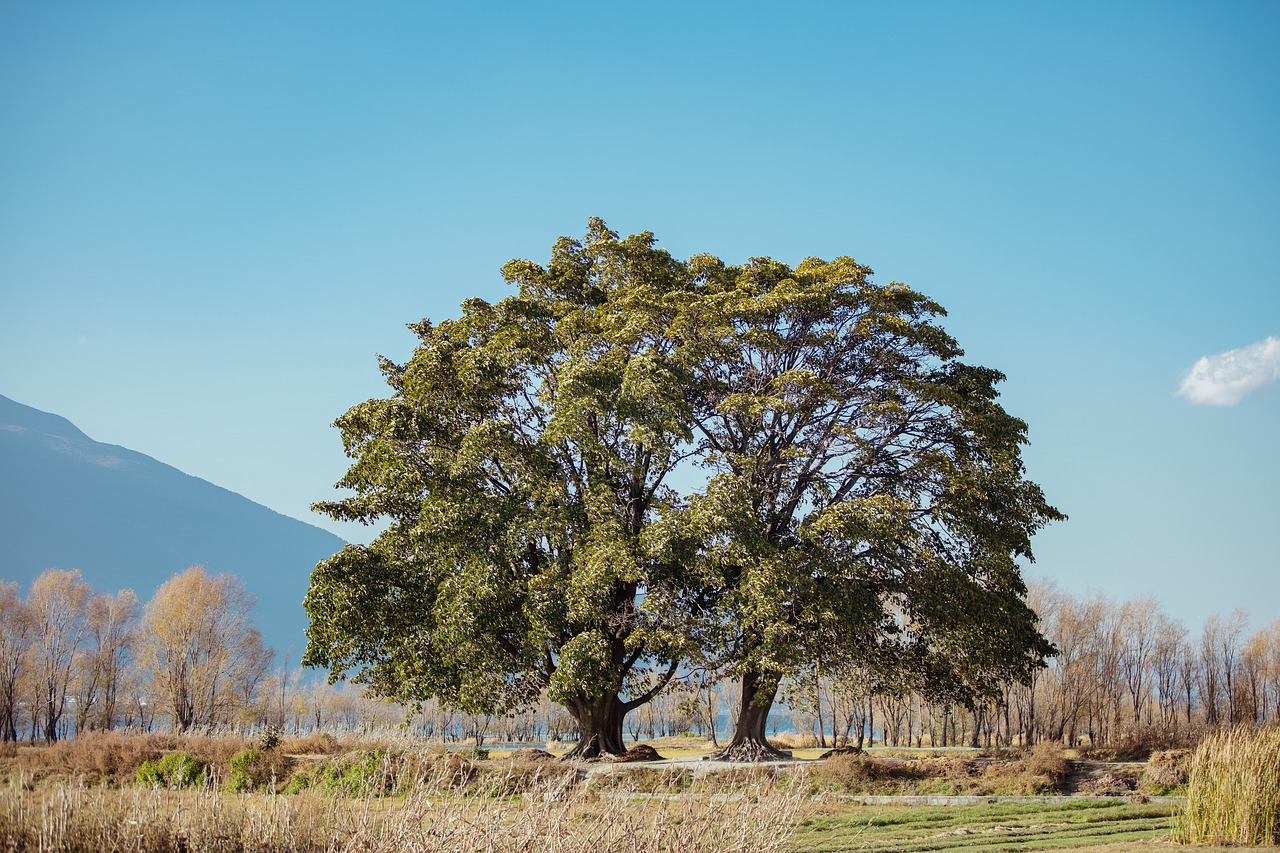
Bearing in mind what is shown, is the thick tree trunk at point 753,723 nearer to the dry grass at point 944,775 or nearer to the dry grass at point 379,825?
the dry grass at point 944,775

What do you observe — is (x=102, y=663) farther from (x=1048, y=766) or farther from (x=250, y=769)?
(x=1048, y=766)

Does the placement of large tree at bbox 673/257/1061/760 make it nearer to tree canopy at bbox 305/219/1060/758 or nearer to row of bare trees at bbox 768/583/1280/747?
tree canopy at bbox 305/219/1060/758

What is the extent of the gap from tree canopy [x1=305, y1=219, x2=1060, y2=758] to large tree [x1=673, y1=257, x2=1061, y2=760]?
0.24 ft

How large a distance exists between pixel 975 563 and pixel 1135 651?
43049mm

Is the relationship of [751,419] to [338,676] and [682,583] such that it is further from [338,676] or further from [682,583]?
[338,676]

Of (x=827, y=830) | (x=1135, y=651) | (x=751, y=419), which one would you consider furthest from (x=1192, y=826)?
(x=1135, y=651)

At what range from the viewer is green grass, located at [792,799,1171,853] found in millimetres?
12102

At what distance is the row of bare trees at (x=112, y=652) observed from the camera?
56531 millimetres

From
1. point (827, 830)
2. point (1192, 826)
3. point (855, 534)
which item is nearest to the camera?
point (1192, 826)

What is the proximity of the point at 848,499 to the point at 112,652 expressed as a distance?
5591cm

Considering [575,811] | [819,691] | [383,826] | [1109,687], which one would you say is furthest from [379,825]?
[1109,687]

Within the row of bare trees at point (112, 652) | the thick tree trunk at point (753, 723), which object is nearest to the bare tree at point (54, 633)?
the row of bare trees at point (112, 652)

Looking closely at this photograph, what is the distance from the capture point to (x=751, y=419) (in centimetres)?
2417

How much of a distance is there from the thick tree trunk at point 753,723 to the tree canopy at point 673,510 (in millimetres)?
73
